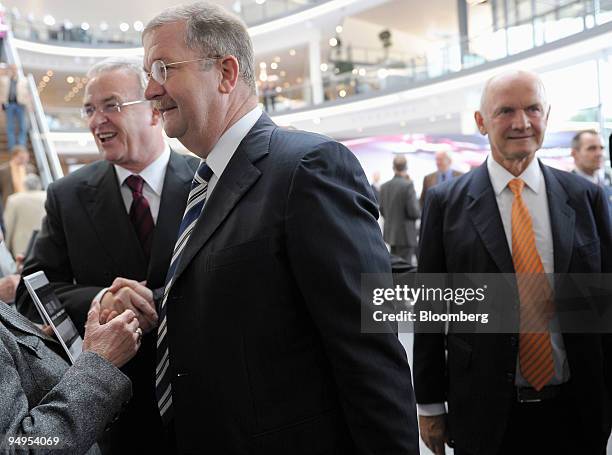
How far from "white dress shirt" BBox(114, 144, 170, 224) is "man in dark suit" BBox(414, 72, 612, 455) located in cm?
105

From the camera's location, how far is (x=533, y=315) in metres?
1.78

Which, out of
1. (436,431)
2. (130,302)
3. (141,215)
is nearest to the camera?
(130,302)

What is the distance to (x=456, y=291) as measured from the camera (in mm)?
1894

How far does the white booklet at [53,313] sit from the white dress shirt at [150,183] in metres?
0.50

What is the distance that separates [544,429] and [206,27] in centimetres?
167

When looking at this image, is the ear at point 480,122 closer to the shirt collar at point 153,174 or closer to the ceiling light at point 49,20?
the shirt collar at point 153,174

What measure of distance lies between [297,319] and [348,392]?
0.21m

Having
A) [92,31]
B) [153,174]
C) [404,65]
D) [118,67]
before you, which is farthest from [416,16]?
[153,174]

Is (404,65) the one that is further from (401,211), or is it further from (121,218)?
Answer: (121,218)

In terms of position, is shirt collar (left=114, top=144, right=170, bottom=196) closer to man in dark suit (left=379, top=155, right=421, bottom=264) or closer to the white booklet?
the white booklet

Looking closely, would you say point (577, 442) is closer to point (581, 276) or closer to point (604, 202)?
point (581, 276)

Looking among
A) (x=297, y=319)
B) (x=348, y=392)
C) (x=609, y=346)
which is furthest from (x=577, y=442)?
(x=297, y=319)

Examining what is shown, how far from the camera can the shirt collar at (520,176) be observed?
1.91m

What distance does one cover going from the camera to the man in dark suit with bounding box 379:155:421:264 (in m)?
7.25
